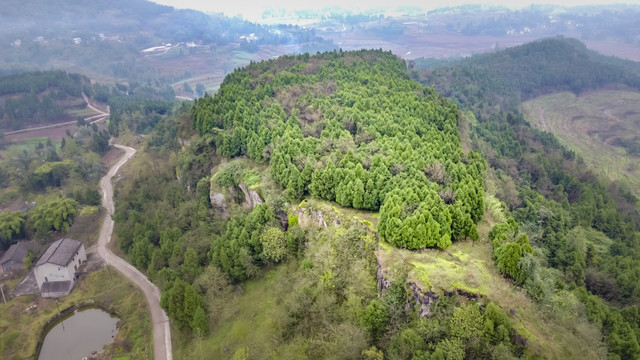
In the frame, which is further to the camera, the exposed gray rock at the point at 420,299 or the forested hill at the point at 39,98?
the forested hill at the point at 39,98

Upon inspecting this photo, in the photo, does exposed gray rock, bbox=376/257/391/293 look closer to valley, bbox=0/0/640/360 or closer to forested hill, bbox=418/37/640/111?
valley, bbox=0/0/640/360

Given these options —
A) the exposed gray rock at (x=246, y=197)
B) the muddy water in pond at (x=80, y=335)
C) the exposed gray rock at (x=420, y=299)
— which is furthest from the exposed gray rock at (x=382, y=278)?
the muddy water in pond at (x=80, y=335)

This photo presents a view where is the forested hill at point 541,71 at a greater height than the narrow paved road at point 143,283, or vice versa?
the forested hill at point 541,71

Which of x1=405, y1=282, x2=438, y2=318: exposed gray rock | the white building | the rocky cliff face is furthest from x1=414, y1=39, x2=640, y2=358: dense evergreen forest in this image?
the white building

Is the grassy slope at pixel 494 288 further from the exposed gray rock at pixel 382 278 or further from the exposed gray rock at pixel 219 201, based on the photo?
the exposed gray rock at pixel 219 201

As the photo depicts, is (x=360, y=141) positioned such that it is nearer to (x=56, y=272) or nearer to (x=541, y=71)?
(x=56, y=272)

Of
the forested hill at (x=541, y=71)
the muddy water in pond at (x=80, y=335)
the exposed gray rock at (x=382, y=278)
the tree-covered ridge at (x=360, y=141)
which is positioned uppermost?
the tree-covered ridge at (x=360, y=141)

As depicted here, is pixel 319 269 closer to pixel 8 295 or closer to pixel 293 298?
pixel 293 298

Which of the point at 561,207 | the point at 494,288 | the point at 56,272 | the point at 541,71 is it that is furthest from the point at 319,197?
the point at 541,71
